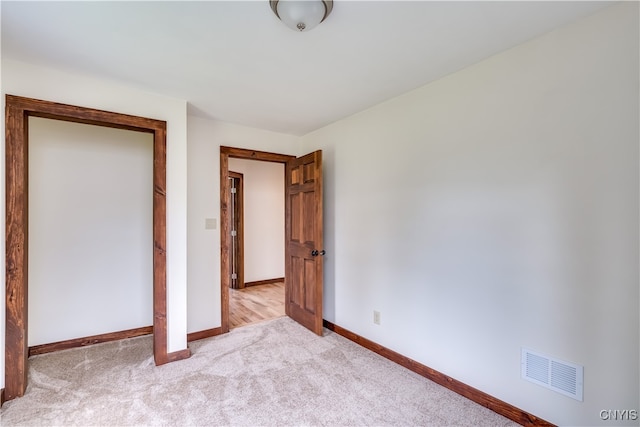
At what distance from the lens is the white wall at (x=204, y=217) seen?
10.3 feet

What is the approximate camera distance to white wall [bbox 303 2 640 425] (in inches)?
59.4

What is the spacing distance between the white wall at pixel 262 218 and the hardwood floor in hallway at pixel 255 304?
0.38 metres

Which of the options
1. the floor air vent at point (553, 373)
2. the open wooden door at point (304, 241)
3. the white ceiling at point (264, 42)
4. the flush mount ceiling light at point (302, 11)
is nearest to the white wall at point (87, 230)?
the white ceiling at point (264, 42)

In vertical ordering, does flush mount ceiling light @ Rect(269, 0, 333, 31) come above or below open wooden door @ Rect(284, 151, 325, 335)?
above

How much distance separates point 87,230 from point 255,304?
7.45 feet

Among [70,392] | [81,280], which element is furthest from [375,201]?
[81,280]

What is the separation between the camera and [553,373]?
1.71 metres

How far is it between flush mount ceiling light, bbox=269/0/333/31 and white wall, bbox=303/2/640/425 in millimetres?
1218

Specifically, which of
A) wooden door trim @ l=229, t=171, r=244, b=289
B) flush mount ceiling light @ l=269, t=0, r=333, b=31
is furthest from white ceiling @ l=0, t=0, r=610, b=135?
wooden door trim @ l=229, t=171, r=244, b=289

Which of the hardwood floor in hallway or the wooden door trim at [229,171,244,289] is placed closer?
the hardwood floor in hallway

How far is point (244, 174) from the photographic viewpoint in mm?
5355

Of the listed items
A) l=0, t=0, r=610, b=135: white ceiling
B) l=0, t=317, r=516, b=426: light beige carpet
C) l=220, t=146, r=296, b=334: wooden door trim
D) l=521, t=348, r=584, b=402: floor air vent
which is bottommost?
l=0, t=317, r=516, b=426: light beige carpet

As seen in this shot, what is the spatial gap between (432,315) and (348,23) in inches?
→ 83.4

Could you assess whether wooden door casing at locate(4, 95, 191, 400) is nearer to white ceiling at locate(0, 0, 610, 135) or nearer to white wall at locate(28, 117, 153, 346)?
white ceiling at locate(0, 0, 610, 135)
